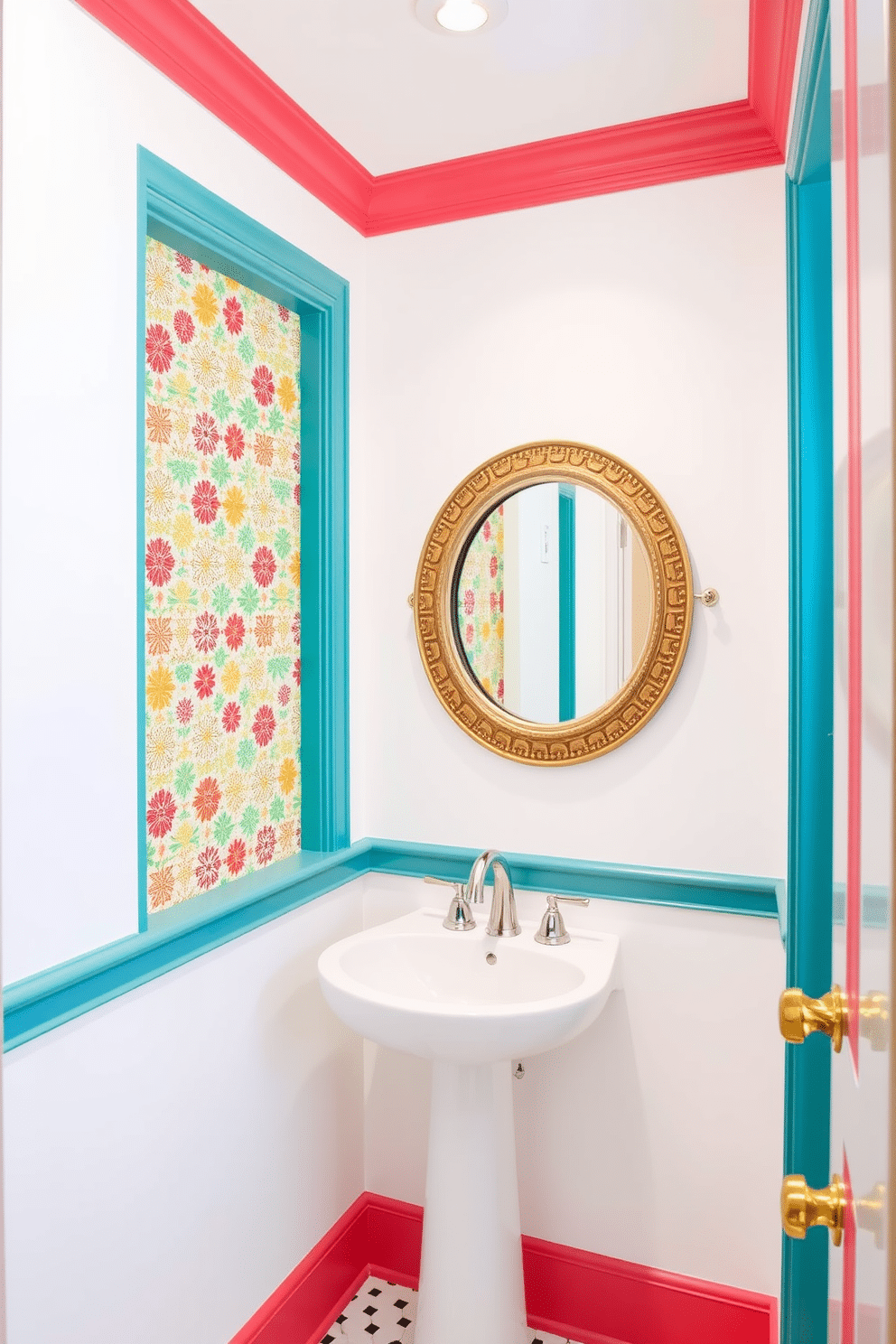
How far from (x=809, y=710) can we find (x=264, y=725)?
1091 millimetres

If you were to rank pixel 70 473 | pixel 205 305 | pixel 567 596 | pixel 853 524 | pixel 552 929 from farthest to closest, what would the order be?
pixel 567 596 < pixel 552 929 < pixel 205 305 < pixel 70 473 < pixel 853 524

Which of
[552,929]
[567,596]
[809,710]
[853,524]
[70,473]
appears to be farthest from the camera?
[567,596]

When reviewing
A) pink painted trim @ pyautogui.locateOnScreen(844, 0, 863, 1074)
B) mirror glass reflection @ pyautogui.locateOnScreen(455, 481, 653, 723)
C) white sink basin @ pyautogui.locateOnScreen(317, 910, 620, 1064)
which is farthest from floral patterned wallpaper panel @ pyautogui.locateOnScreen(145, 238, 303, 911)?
pink painted trim @ pyautogui.locateOnScreen(844, 0, 863, 1074)

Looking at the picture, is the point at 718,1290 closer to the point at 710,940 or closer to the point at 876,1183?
the point at 710,940

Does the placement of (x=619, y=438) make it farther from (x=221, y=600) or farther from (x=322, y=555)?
(x=221, y=600)

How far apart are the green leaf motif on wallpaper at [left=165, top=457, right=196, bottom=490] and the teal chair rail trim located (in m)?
0.78

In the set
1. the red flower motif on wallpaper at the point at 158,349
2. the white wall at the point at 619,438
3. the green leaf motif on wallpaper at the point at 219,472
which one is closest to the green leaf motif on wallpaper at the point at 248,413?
the green leaf motif on wallpaper at the point at 219,472

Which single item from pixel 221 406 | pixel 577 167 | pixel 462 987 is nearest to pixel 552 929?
pixel 462 987

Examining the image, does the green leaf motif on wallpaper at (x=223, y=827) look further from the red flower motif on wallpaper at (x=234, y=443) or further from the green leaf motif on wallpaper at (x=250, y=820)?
the red flower motif on wallpaper at (x=234, y=443)

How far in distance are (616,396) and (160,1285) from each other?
1830mm

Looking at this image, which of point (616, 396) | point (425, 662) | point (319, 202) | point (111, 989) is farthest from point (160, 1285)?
point (319, 202)

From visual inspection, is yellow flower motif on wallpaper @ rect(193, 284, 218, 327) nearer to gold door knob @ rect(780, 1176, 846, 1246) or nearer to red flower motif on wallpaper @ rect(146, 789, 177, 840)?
red flower motif on wallpaper @ rect(146, 789, 177, 840)

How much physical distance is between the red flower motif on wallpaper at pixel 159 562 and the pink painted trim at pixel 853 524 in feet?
4.24

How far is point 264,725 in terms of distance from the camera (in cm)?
196
